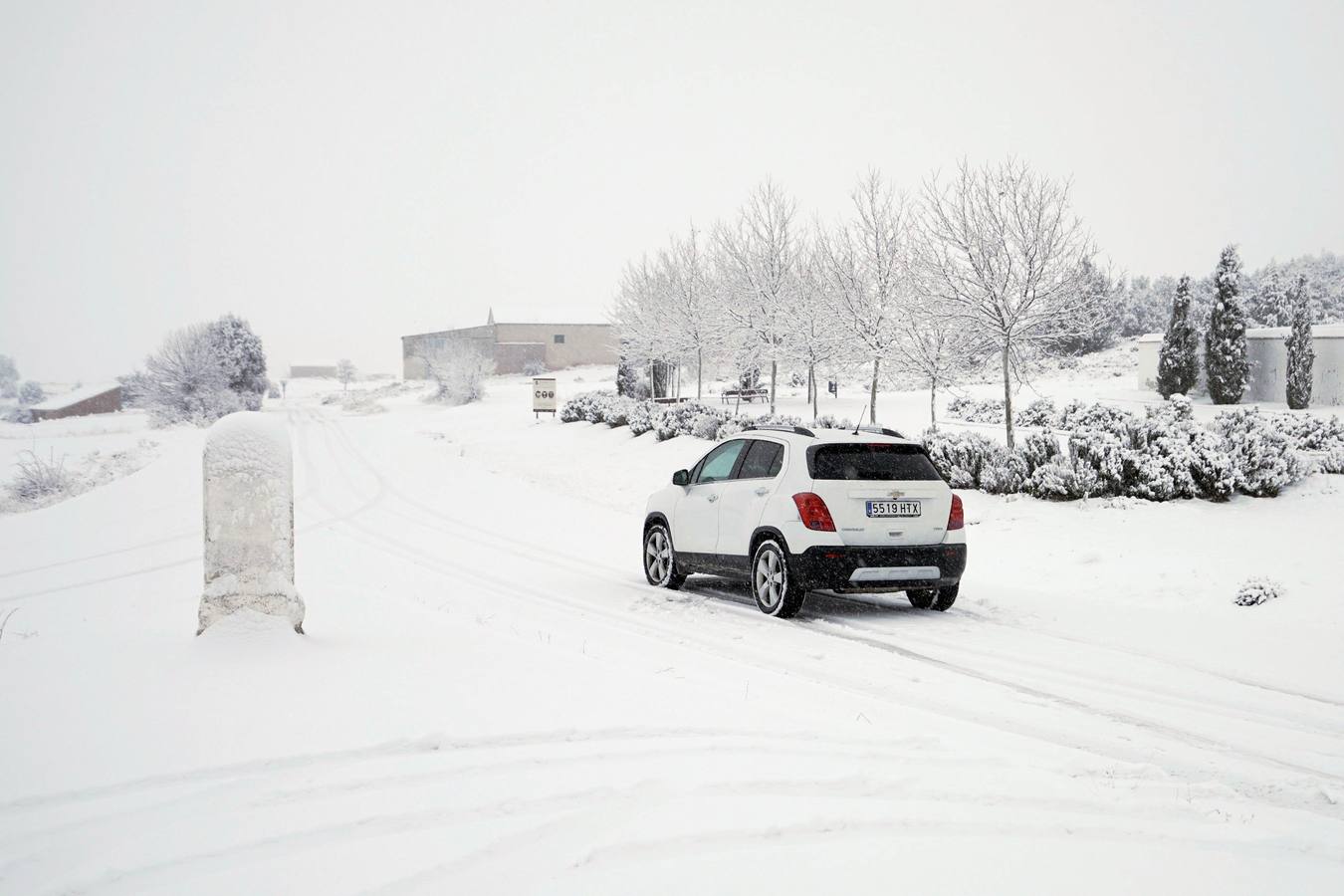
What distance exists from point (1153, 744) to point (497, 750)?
11.3 ft

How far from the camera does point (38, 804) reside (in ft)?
11.5

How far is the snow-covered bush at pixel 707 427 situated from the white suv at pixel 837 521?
613 inches

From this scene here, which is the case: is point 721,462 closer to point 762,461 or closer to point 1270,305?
point 762,461

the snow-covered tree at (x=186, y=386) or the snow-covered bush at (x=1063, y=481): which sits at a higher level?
the snow-covered tree at (x=186, y=386)

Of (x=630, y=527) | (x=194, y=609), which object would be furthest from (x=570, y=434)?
(x=194, y=609)

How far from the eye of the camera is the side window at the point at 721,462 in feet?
32.7

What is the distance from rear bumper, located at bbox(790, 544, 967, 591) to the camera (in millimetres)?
8234

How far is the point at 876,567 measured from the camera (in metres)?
8.31

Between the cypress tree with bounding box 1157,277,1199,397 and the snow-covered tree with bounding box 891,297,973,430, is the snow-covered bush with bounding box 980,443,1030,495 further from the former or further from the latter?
the cypress tree with bounding box 1157,277,1199,397

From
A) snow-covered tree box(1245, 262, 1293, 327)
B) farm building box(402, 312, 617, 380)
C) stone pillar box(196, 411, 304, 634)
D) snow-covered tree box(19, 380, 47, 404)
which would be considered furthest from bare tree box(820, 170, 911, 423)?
snow-covered tree box(19, 380, 47, 404)

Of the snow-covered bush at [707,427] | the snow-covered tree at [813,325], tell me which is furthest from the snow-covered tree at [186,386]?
the snow-covered bush at [707,427]

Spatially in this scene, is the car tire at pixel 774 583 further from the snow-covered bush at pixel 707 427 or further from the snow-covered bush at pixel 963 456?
the snow-covered bush at pixel 707 427

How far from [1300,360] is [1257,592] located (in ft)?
111

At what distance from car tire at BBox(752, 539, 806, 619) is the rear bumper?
6.3 inches
